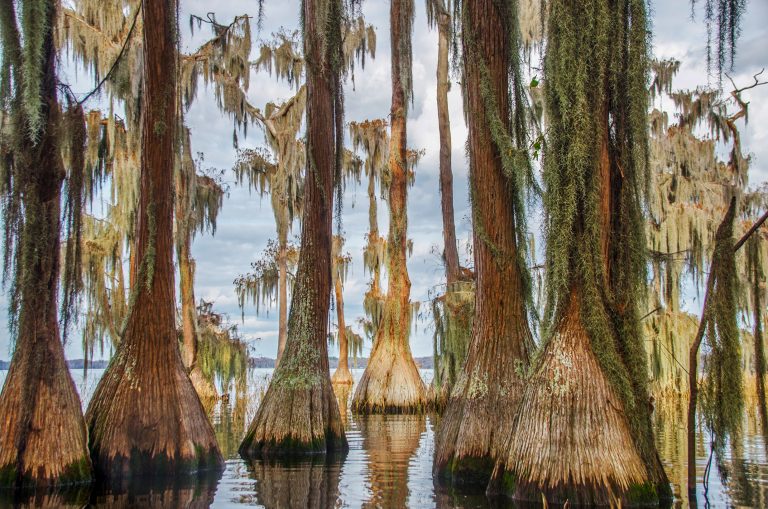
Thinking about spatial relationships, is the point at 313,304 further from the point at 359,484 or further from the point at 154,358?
the point at 359,484

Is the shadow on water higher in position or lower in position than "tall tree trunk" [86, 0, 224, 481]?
lower

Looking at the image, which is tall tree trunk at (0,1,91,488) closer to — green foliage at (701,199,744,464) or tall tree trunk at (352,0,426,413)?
green foliage at (701,199,744,464)

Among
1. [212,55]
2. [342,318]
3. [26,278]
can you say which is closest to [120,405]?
[26,278]

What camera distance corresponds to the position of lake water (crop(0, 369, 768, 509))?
22.7 feet

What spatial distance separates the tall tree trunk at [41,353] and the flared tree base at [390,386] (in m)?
11.4

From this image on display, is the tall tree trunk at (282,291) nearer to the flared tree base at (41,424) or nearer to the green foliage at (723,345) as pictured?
the flared tree base at (41,424)

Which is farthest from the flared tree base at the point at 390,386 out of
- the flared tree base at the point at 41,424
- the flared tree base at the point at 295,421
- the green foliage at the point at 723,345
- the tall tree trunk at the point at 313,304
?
the green foliage at the point at 723,345

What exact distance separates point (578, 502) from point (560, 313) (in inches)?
64.2

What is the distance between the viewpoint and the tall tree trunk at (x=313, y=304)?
33.7ft

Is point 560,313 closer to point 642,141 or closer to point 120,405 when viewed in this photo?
point 642,141

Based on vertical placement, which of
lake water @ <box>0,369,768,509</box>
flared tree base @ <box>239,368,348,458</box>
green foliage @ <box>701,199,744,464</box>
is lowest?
lake water @ <box>0,369,768,509</box>

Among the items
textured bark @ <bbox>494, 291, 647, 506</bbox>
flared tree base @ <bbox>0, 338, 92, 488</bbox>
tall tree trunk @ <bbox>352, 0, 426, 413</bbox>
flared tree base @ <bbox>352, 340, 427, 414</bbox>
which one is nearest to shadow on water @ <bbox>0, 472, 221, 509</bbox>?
flared tree base @ <bbox>0, 338, 92, 488</bbox>

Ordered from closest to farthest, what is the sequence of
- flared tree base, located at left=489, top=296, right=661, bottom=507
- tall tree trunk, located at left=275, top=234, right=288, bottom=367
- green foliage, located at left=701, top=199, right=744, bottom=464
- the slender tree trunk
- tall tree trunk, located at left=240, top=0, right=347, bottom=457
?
flared tree base, located at left=489, top=296, right=661, bottom=507
green foliage, located at left=701, top=199, right=744, bottom=464
tall tree trunk, located at left=240, top=0, right=347, bottom=457
the slender tree trunk
tall tree trunk, located at left=275, top=234, right=288, bottom=367

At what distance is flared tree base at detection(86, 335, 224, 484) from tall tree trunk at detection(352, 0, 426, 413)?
1034cm
